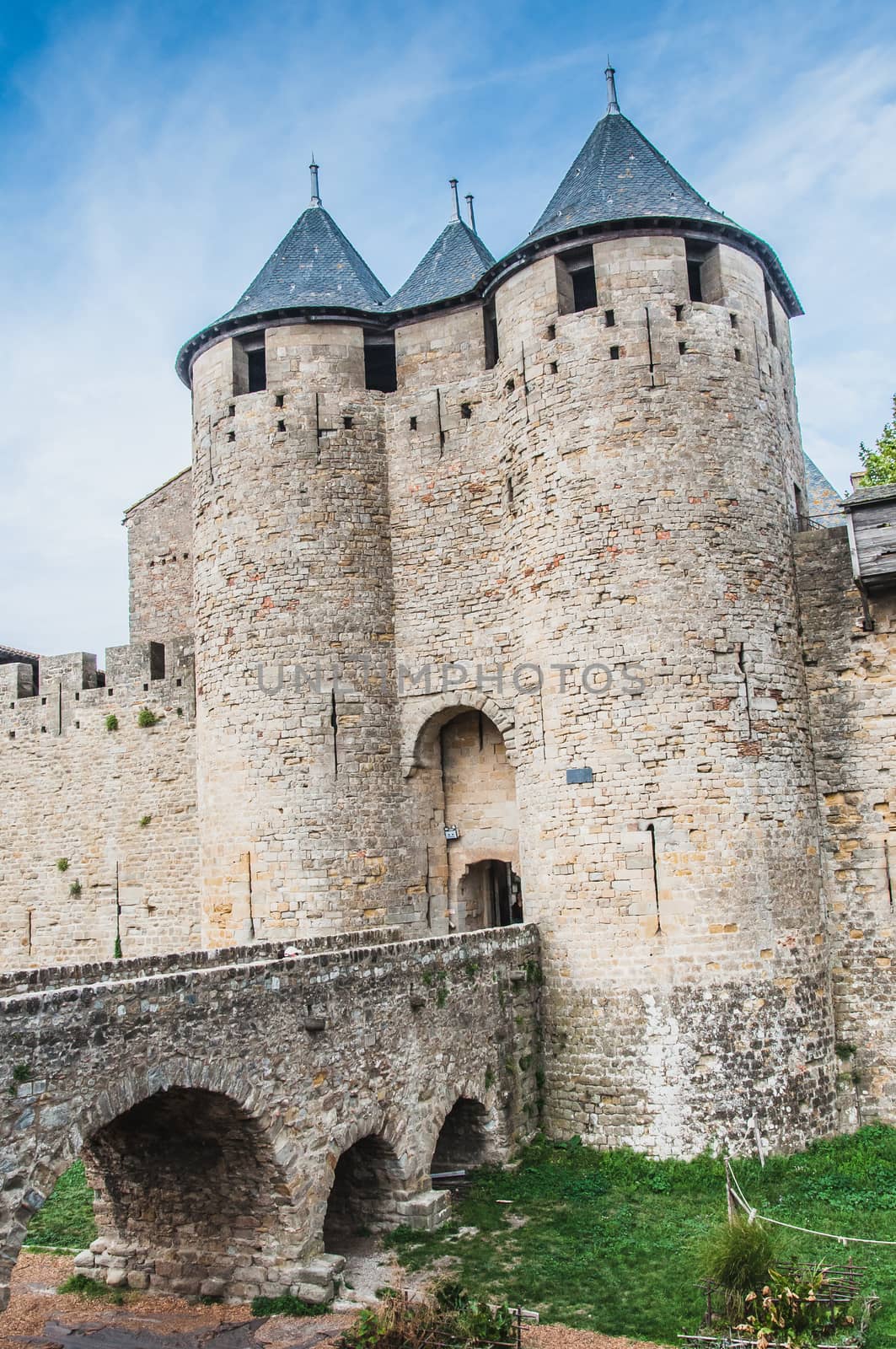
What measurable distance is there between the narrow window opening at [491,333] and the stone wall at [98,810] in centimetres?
724

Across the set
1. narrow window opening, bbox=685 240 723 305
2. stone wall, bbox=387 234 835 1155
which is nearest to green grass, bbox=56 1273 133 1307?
stone wall, bbox=387 234 835 1155

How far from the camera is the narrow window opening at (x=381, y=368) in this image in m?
18.9

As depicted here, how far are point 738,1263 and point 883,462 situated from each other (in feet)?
59.2

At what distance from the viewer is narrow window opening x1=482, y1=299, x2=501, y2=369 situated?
1733cm

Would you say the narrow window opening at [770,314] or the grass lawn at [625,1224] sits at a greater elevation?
the narrow window opening at [770,314]

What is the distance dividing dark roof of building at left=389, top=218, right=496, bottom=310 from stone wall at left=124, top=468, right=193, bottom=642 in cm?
632

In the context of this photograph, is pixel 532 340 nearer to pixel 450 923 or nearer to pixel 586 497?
pixel 586 497

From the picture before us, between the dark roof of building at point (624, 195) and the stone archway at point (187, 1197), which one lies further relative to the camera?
the dark roof of building at point (624, 195)

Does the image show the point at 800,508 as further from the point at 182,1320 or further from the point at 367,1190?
the point at 182,1320

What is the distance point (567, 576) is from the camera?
48.7ft

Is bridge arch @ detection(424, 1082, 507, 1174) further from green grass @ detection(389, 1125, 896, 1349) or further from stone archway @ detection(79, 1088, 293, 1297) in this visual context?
stone archway @ detection(79, 1088, 293, 1297)

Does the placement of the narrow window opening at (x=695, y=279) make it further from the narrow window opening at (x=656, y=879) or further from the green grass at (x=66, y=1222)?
the green grass at (x=66, y=1222)

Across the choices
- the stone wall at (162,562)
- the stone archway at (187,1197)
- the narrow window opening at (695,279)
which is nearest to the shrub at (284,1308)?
the stone archway at (187,1197)

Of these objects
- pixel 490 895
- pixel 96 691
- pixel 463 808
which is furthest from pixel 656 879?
pixel 96 691
